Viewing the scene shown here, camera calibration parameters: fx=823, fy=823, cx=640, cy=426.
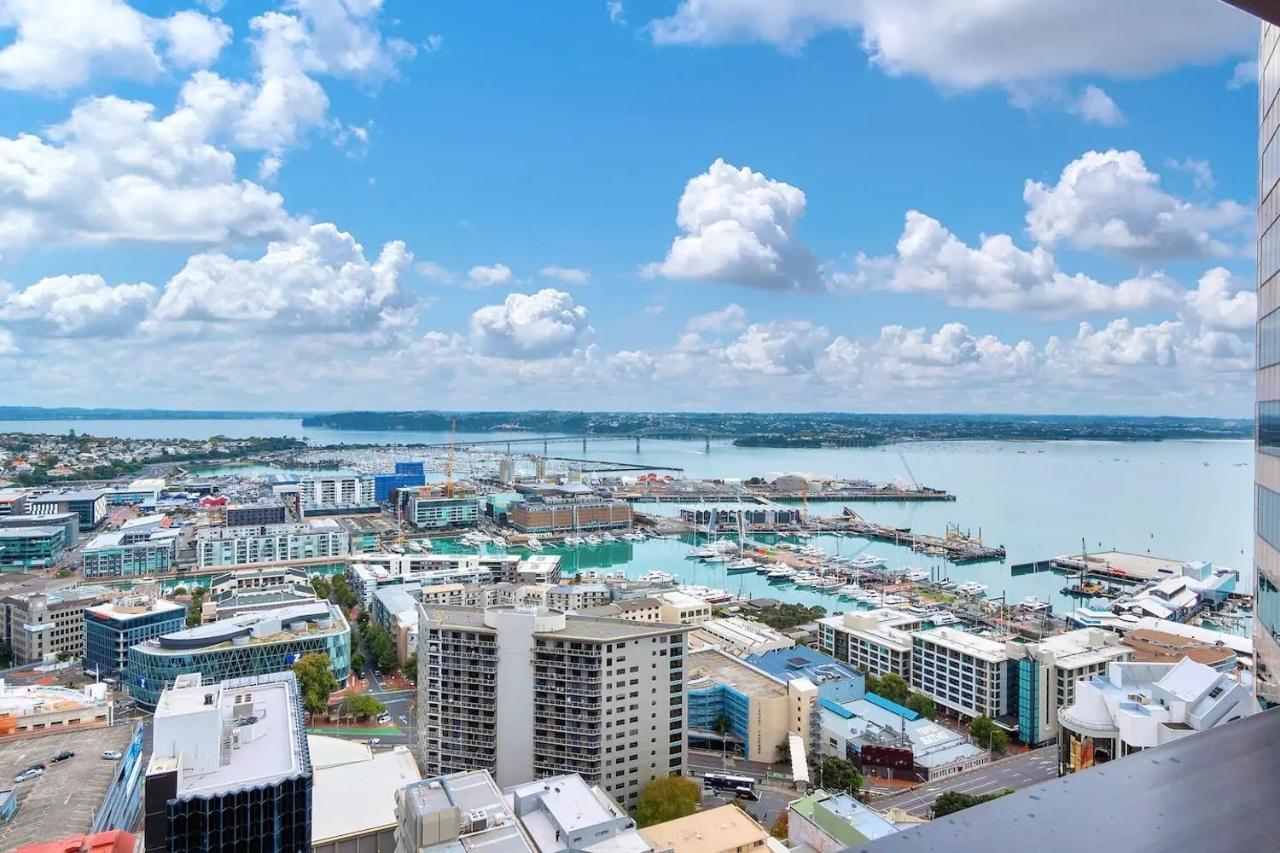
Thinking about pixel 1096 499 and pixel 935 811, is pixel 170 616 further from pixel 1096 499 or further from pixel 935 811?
pixel 1096 499

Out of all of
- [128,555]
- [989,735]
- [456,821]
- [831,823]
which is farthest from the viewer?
[128,555]

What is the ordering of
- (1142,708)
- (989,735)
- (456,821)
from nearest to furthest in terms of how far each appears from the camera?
(456,821) < (1142,708) < (989,735)

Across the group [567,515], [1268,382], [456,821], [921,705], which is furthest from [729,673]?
[567,515]

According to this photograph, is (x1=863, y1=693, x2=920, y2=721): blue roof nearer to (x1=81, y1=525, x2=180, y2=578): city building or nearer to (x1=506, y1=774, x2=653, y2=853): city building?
(x1=506, y1=774, x2=653, y2=853): city building

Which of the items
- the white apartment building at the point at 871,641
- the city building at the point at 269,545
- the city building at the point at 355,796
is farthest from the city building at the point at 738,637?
the city building at the point at 269,545

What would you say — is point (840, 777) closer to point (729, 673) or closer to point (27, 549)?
point (729, 673)

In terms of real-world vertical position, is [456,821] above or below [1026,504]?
above

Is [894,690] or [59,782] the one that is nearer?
[59,782]
